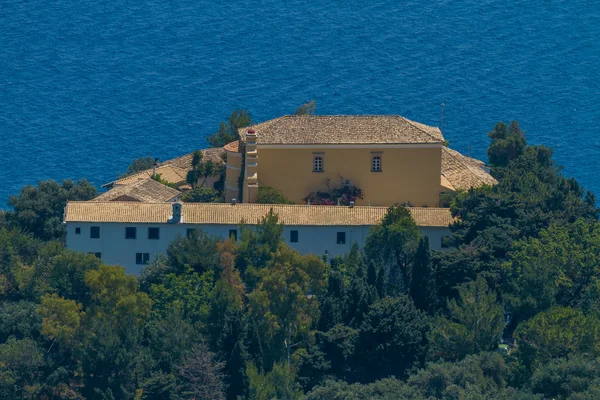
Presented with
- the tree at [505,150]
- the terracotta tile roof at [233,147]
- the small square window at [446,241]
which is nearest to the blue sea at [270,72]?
the tree at [505,150]

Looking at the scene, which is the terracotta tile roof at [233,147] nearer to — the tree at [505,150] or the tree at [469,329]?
the tree at [505,150]

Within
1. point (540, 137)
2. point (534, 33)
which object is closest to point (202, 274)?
point (540, 137)

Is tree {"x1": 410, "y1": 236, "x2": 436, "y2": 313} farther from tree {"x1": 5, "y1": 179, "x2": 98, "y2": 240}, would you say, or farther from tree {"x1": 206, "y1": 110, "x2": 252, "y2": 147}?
tree {"x1": 206, "y1": 110, "x2": 252, "y2": 147}

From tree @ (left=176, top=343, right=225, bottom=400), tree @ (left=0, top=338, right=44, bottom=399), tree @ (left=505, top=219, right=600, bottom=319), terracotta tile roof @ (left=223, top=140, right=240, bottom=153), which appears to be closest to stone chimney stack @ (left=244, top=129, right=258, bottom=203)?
terracotta tile roof @ (left=223, top=140, right=240, bottom=153)

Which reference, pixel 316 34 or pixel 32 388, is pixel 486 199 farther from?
pixel 316 34

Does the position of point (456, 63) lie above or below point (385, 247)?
above

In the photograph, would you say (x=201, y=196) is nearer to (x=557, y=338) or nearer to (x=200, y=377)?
(x=200, y=377)

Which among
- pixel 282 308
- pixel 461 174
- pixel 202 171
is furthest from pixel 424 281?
pixel 202 171
